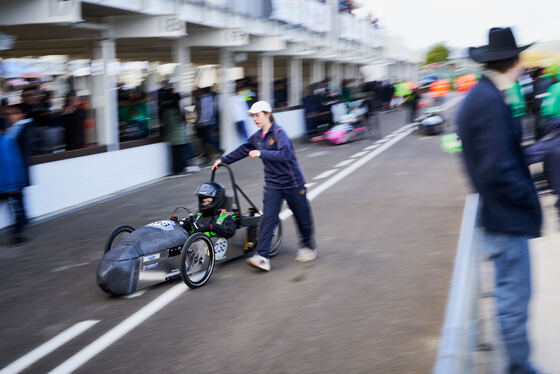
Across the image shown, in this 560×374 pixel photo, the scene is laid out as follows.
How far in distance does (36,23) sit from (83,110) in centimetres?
243

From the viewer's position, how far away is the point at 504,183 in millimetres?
3803

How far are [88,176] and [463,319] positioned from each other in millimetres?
11385

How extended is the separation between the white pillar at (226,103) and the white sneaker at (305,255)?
42.2ft

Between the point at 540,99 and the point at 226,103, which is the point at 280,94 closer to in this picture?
the point at 226,103

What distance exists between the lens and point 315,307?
627 centimetres

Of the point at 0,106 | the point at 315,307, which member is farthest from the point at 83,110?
the point at 315,307

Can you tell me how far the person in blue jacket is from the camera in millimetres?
7434

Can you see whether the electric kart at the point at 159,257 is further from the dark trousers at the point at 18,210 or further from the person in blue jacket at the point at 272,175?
the dark trousers at the point at 18,210

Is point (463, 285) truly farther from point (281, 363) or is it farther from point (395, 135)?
point (395, 135)

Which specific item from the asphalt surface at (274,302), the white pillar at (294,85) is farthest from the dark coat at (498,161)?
the white pillar at (294,85)

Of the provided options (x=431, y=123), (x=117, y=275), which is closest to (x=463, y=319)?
(x=117, y=275)

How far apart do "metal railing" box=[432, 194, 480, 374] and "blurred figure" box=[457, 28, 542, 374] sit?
0.21 metres

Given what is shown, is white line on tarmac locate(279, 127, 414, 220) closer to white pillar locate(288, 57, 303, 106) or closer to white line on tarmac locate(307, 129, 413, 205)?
white line on tarmac locate(307, 129, 413, 205)

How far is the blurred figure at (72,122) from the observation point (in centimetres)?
1343
